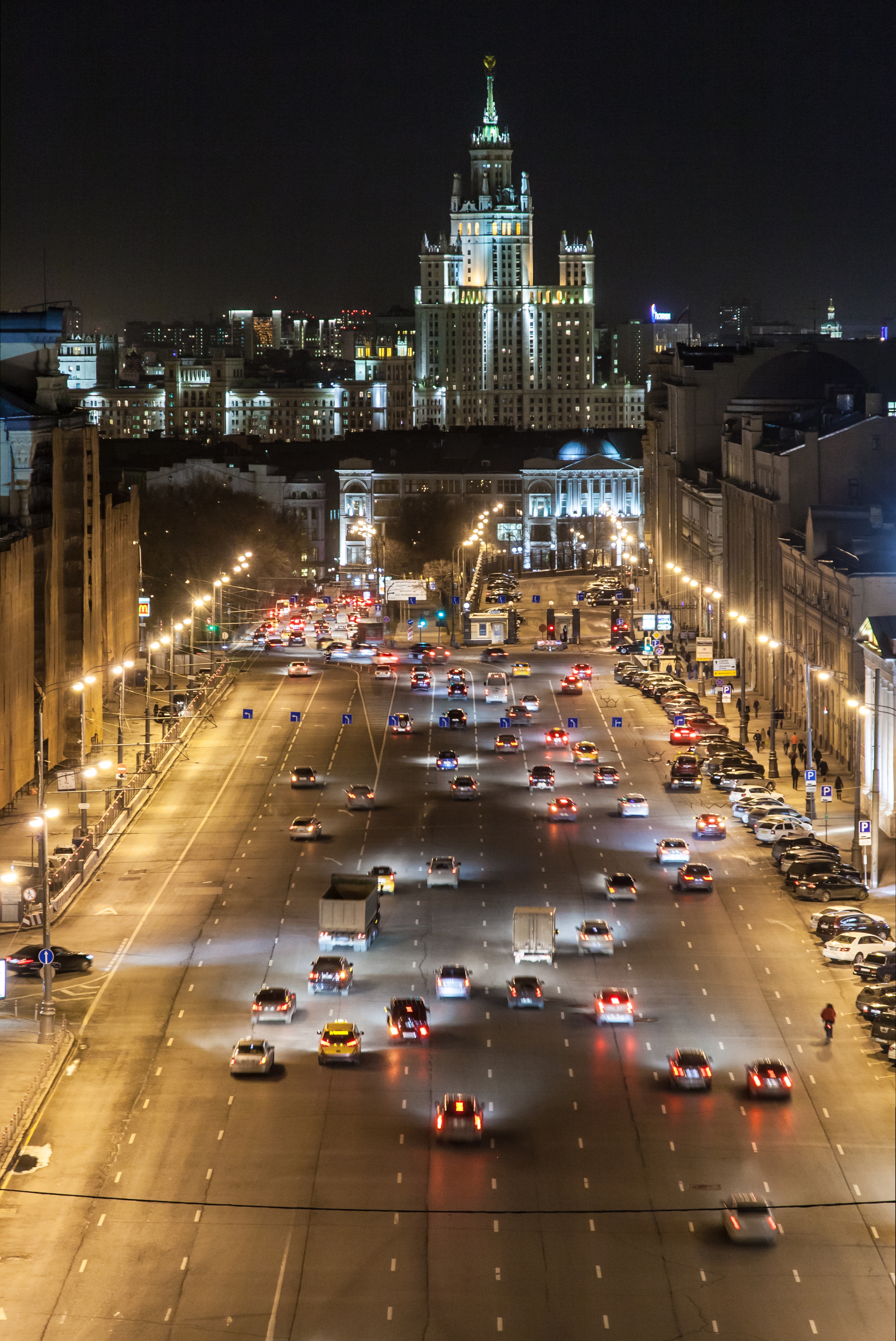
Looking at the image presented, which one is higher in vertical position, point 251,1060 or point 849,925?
point 849,925

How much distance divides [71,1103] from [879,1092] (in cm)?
1738

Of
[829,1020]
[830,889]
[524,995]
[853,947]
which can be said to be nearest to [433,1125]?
[524,995]

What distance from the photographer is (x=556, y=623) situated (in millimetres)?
150625

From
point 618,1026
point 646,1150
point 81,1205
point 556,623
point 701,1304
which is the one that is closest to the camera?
point 701,1304

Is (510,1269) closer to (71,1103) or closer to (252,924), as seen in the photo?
(71,1103)

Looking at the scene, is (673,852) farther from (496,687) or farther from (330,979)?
(496,687)

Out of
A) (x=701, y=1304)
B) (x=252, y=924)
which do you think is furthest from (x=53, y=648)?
(x=701, y=1304)

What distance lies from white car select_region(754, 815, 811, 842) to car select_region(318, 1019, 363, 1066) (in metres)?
26.4

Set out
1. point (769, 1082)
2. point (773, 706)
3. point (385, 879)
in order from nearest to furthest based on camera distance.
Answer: point (769, 1082) < point (385, 879) < point (773, 706)

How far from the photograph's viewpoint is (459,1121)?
42344 millimetres

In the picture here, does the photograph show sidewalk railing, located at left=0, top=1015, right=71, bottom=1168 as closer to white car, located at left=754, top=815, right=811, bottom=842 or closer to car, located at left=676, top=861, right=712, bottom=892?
car, located at left=676, top=861, right=712, bottom=892

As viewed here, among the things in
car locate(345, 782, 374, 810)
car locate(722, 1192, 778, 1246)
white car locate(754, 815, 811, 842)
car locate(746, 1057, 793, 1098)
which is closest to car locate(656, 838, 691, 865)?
white car locate(754, 815, 811, 842)

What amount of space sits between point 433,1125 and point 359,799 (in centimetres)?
3561

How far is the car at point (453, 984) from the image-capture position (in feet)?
173
